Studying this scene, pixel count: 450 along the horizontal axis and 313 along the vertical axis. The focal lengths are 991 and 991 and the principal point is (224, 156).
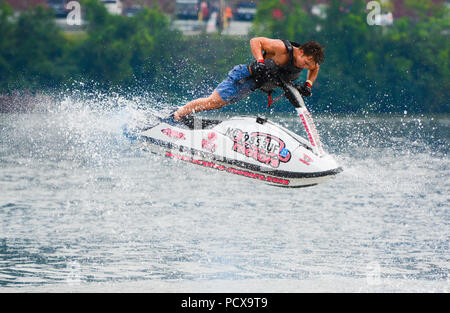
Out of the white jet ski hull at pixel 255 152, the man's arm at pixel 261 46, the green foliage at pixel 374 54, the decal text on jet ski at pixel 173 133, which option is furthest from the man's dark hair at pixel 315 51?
the green foliage at pixel 374 54

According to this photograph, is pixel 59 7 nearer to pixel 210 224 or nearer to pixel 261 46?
pixel 210 224

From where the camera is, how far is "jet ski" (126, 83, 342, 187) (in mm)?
13766

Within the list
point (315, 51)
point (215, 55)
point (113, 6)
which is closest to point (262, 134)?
point (315, 51)

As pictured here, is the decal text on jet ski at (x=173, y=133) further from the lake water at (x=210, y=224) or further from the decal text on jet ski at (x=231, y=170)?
the lake water at (x=210, y=224)

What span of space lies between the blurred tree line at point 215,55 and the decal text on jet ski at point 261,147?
3467 cm

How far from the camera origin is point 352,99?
50844 mm

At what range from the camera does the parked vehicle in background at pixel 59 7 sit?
57516 mm

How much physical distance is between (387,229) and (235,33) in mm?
32360

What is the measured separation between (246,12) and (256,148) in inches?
1833

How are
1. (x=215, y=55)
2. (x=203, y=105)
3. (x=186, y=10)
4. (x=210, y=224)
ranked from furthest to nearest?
(x=186, y=10)
(x=215, y=55)
(x=210, y=224)
(x=203, y=105)

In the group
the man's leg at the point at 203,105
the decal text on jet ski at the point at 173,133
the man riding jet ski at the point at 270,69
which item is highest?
the man riding jet ski at the point at 270,69

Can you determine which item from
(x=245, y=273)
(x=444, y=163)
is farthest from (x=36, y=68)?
(x=245, y=273)

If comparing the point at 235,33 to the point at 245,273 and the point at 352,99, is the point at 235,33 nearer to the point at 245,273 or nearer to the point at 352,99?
the point at 352,99

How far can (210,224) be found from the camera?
23.1m
